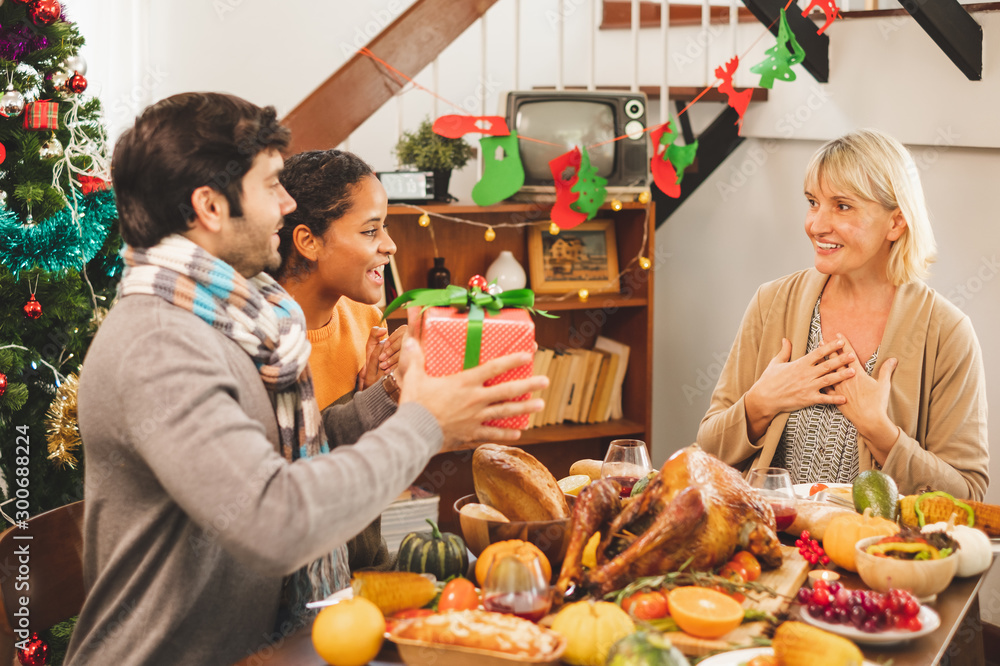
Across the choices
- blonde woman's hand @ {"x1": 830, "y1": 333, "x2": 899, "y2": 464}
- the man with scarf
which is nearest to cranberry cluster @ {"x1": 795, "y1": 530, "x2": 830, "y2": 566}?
the man with scarf

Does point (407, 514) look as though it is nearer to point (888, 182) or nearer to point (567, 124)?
point (567, 124)

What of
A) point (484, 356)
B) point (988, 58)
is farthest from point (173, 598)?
point (988, 58)

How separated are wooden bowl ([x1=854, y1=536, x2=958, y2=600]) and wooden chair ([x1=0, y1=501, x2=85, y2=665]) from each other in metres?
1.15

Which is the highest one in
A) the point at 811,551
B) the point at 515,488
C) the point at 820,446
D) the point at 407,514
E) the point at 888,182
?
the point at 888,182

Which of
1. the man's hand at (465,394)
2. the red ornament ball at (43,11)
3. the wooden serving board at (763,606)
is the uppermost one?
the red ornament ball at (43,11)

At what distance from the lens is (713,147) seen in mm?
3430

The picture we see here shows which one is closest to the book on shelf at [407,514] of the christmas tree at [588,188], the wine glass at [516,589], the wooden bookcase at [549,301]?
the wooden bookcase at [549,301]

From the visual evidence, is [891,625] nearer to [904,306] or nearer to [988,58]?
[904,306]

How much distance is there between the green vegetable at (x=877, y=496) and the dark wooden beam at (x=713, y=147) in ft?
7.22

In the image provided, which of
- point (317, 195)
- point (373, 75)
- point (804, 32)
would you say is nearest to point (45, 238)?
point (317, 195)

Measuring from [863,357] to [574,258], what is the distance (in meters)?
1.44

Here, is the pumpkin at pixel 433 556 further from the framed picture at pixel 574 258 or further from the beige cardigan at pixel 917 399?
the framed picture at pixel 574 258

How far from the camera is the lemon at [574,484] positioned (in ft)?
4.64

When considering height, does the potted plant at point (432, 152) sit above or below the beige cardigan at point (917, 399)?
above
